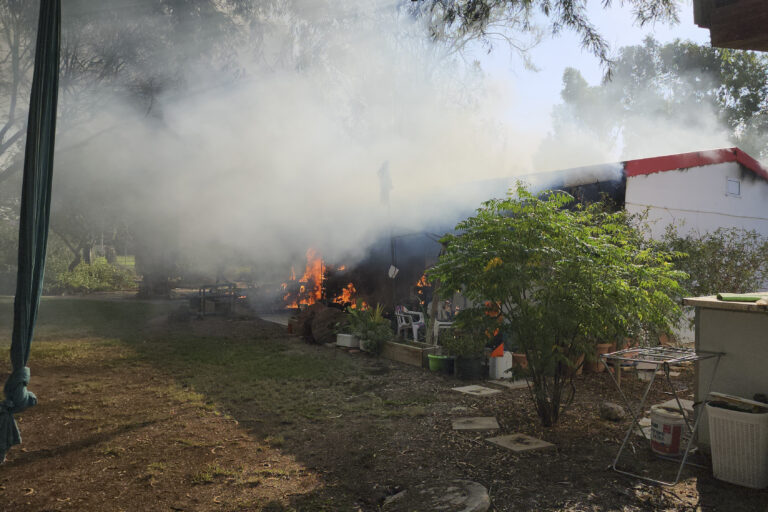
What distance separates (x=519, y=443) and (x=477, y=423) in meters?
0.71

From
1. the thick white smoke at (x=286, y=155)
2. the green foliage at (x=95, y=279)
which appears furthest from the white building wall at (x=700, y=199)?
the green foliage at (x=95, y=279)

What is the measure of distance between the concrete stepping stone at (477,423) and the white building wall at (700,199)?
5559 mm

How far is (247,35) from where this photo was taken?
1083 cm

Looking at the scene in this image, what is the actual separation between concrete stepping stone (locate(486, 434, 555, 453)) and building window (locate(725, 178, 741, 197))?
916 centimetres

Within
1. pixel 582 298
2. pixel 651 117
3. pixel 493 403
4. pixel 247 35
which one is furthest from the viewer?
pixel 651 117

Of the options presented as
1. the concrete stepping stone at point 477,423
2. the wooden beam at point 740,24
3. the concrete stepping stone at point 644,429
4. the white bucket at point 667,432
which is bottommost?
the concrete stepping stone at point 477,423

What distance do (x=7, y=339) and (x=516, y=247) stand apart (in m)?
12.2

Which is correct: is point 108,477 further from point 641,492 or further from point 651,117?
point 651,117

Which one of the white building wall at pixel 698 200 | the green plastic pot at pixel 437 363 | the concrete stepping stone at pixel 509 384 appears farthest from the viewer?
the white building wall at pixel 698 200

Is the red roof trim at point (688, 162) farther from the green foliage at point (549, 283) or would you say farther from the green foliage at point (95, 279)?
the green foliage at point (95, 279)

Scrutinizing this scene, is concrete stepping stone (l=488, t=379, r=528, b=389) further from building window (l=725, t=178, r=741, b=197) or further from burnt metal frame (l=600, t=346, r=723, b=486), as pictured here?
building window (l=725, t=178, r=741, b=197)

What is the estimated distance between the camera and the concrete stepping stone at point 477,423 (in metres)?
5.32

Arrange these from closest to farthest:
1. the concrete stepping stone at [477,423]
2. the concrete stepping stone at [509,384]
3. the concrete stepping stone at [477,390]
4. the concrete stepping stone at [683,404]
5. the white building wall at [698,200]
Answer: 1. the concrete stepping stone at [477,423]
2. the concrete stepping stone at [683,404]
3. the concrete stepping stone at [477,390]
4. the concrete stepping stone at [509,384]
5. the white building wall at [698,200]

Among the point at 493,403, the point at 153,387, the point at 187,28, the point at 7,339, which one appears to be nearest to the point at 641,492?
the point at 493,403
